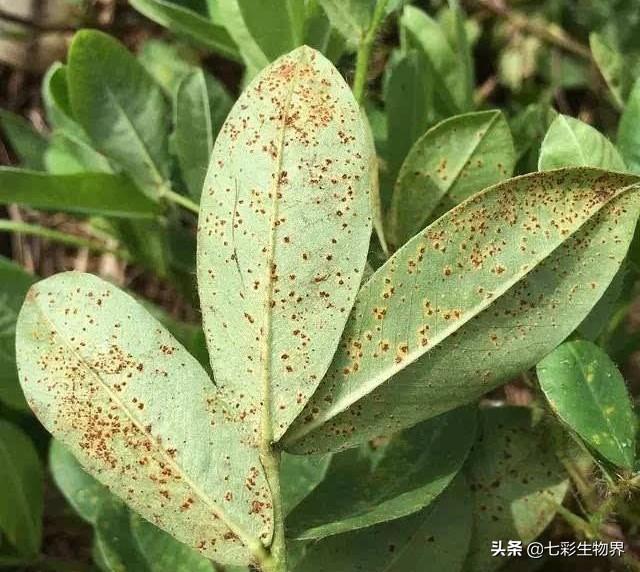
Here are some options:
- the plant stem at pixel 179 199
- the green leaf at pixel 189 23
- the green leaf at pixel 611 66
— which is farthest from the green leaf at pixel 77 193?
the green leaf at pixel 611 66

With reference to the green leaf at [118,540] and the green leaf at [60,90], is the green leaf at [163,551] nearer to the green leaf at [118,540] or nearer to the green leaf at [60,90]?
the green leaf at [118,540]

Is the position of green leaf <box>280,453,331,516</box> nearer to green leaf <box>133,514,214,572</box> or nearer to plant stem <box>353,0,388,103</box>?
green leaf <box>133,514,214,572</box>

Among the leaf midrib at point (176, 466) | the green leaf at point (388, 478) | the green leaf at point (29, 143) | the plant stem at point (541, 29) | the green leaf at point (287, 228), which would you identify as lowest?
the green leaf at point (388, 478)

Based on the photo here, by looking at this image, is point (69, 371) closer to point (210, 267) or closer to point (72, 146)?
point (210, 267)

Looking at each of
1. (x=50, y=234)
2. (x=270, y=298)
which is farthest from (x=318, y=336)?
(x=50, y=234)

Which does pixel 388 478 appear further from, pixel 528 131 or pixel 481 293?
pixel 528 131
